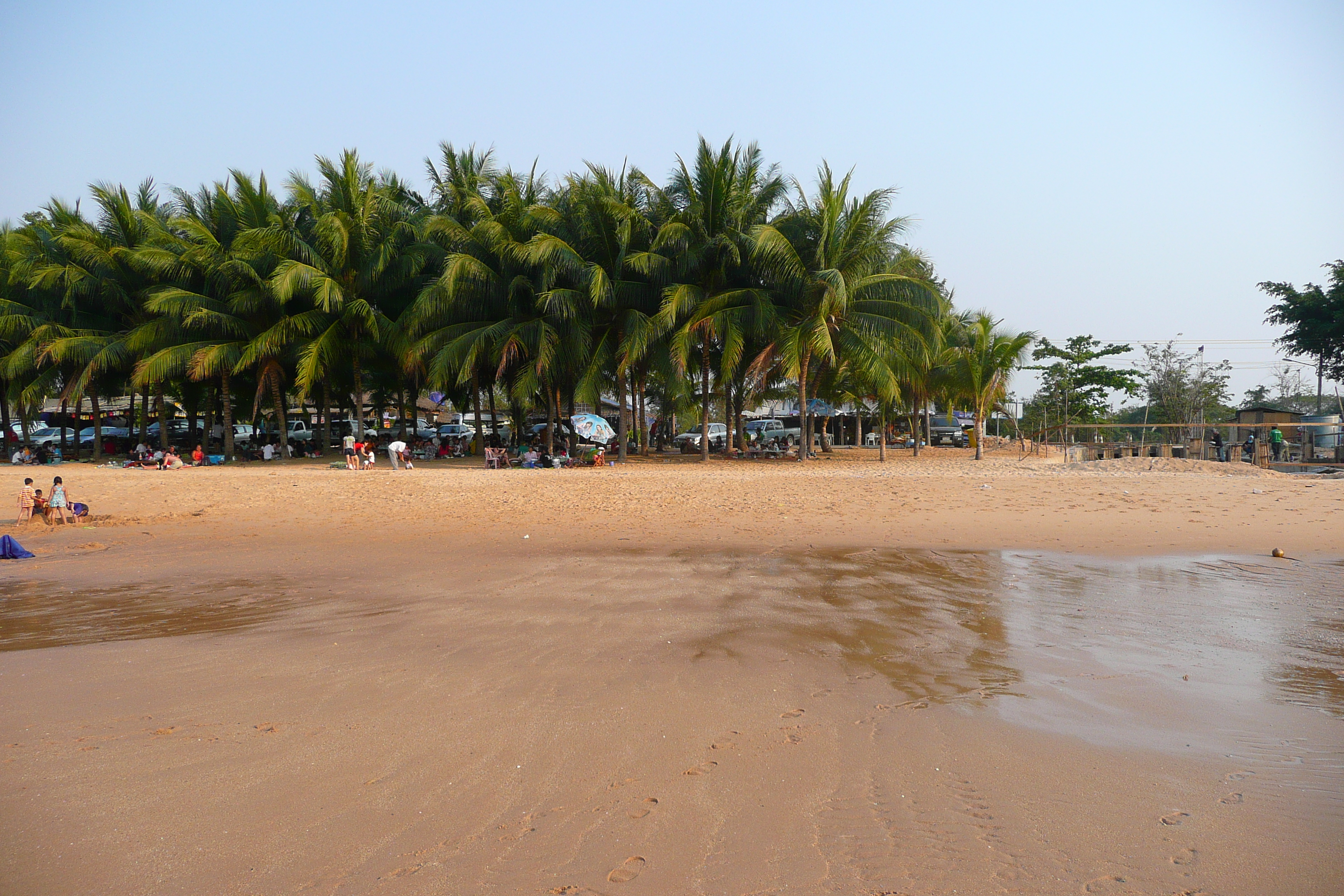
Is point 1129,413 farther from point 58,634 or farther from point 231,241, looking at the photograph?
point 58,634

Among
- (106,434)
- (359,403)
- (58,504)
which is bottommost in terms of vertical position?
(58,504)

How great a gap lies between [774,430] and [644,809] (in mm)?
35088

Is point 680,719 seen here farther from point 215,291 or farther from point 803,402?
point 215,291

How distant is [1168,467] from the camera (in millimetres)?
18125

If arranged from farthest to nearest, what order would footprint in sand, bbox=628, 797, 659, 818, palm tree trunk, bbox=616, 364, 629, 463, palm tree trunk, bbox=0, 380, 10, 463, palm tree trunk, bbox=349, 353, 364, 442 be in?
palm tree trunk, bbox=0, 380, 10, 463
palm tree trunk, bbox=349, 353, 364, 442
palm tree trunk, bbox=616, 364, 629, 463
footprint in sand, bbox=628, 797, 659, 818

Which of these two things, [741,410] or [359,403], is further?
[741,410]

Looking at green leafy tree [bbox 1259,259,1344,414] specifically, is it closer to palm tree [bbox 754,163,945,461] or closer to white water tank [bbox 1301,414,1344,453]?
white water tank [bbox 1301,414,1344,453]

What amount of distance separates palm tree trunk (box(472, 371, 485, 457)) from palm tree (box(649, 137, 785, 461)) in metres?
6.21

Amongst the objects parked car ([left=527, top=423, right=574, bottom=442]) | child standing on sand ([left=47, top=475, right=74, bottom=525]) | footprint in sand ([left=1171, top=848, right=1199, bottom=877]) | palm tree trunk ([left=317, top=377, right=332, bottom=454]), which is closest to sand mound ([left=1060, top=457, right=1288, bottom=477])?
parked car ([left=527, top=423, right=574, bottom=442])

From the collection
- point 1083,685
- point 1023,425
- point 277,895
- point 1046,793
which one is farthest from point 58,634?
point 1023,425

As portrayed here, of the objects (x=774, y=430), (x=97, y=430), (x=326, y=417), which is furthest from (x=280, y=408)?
(x=774, y=430)

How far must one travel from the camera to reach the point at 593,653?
204 inches

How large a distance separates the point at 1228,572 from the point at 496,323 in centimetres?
1701

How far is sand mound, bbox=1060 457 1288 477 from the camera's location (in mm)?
17453
